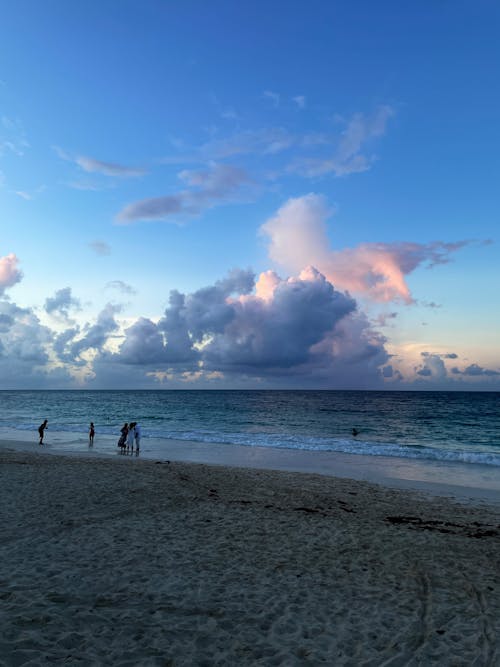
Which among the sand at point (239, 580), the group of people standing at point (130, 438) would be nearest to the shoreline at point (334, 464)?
the group of people standing at point (130, 438)

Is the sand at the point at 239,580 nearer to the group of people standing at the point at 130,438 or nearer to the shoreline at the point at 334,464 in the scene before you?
the shoreline at the point at 334,464

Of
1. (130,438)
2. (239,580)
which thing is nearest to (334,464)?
(130,438)

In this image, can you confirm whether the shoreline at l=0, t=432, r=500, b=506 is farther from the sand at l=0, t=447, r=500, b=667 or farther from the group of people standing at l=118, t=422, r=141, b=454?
the sand at l=0, t=447, r=500, b=667

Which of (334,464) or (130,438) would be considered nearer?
(334,464)

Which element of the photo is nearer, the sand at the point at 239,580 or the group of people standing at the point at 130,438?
the sand at the point at 239,580

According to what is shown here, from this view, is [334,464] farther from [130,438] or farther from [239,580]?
[239,580]

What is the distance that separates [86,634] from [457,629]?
559cm

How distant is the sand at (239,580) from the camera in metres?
5.64

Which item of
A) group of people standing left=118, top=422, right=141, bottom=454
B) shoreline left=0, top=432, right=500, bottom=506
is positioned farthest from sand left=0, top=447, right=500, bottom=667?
group of people standing left=118, top=422, right=141, bottom=454

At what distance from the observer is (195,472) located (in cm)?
1959

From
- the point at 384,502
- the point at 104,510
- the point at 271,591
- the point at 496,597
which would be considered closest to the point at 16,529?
the point at 104,510

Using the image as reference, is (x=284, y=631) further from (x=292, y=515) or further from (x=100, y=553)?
(x=292, y=515)

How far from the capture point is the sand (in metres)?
5.64

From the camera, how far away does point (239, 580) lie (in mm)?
7750
